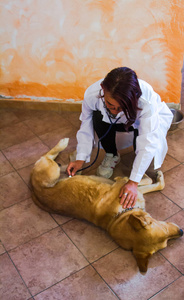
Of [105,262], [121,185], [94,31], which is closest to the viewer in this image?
[105,262]

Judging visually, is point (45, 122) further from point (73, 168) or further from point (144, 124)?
point (144, 124)

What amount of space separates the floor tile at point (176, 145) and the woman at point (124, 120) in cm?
38

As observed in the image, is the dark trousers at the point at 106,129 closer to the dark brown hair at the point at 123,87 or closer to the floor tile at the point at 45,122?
the dark brown hair at the point at 123,87

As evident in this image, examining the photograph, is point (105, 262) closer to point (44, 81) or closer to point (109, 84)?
point (109, 84)

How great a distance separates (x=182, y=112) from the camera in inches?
102

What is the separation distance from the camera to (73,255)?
1640 mm

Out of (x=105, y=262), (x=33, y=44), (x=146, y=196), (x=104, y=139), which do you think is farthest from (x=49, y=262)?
(x=33, y=44)

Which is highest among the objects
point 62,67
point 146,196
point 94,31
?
point 94,31

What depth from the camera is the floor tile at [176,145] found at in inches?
90.4

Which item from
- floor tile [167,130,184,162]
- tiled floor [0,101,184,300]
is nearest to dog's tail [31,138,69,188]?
tiled floor [0,101,184,300]

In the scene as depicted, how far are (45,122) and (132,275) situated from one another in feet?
5.57

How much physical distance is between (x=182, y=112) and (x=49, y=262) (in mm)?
1727

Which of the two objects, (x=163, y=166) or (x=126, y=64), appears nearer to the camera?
(x=163, y=166)

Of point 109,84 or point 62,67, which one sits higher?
point 109,84
